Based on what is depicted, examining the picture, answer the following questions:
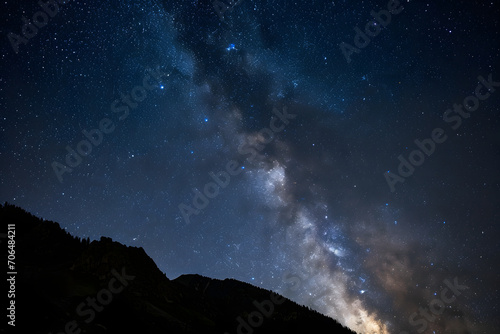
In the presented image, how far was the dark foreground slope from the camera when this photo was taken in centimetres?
845

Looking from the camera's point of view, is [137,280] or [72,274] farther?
[137,280]

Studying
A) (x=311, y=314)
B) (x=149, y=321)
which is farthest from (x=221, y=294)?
(x=149, y=321)

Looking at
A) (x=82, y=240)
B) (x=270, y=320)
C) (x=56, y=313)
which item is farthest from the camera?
(x=270, y=320)

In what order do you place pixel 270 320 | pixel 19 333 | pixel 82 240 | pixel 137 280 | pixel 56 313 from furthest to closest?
1. pixel 270 320
2. pixel 82 240
3. pixel 137 280
4. pixel 56 313
5. pixel 19 333

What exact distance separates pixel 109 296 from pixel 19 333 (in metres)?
3.94

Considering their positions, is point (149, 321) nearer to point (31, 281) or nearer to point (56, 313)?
point (56, 313)

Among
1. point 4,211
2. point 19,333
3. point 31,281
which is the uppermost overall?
point 4,211

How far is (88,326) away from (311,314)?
33700 mm

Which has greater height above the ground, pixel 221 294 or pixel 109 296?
pixel 221 294

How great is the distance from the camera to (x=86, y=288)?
10633mm

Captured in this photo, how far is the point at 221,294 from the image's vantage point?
33469mm

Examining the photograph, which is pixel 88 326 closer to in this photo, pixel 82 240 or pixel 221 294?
pixel 82 240

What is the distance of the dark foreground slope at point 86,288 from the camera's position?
27.7 ft

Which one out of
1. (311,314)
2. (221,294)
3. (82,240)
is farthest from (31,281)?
(311,314)
